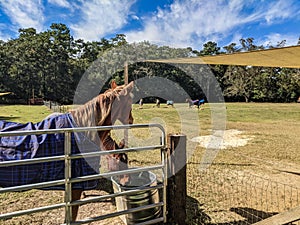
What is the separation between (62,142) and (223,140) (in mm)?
5858

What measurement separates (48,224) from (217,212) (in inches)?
77.8

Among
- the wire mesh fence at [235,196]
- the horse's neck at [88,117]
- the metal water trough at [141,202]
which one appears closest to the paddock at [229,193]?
the wire mesh fence at [235,196]

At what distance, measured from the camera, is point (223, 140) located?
6812 millimetres

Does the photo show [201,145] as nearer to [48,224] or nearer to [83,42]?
[48,224]

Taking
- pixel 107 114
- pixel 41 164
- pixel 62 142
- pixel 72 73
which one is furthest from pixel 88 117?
pixel 72 73

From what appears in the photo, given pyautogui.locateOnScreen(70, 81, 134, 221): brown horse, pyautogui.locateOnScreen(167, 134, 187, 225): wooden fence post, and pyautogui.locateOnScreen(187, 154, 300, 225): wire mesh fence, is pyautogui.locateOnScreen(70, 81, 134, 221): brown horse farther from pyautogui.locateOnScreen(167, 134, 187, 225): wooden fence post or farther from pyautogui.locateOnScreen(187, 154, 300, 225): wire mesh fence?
pyautogui.locateOnScreen(187, 154, 300, 225): wire mesh fence

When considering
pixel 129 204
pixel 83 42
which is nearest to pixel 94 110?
pixel 129 204

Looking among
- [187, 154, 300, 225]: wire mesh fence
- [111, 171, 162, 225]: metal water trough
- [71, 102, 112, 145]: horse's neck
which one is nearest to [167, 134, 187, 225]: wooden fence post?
[111, 171, 162, 225]: metal water trough

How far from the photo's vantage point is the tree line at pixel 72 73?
30312 millimetres

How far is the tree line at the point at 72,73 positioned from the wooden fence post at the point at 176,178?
2592 cm

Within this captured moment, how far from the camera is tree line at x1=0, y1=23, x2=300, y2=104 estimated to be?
30.3m

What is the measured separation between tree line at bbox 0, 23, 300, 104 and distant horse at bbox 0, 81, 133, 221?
2569 cm

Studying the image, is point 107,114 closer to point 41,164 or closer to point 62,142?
point 62,142

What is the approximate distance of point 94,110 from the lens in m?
2.10
